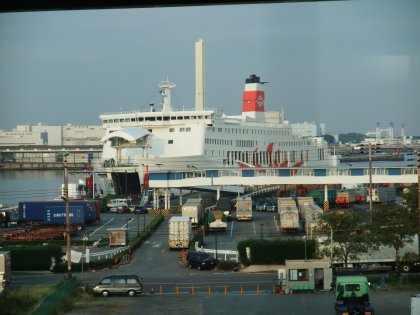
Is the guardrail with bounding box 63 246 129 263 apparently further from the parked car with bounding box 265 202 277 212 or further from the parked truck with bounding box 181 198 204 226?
the parked car with bounding box 265 202 277 212

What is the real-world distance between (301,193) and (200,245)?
6936 millimetres

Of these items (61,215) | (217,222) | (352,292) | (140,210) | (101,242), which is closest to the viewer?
(352,292)

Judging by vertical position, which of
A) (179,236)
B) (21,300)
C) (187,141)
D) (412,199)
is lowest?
(21,300)

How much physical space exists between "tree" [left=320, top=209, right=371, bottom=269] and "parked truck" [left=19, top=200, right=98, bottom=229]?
14.7 feet

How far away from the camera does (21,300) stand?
6.43 m

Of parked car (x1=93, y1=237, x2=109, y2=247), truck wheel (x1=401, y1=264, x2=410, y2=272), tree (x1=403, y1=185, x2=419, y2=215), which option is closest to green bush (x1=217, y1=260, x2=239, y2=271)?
truck wheel (x1=401, y1=264, x2=410, y2=272)

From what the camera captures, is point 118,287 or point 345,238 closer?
point 118,287

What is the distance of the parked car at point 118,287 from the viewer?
→ 291 inches

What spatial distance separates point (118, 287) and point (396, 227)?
121 inches

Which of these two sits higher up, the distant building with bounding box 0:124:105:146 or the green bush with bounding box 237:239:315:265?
the distant building with bounding box 0:124:105:146

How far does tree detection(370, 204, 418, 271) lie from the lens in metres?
8.62

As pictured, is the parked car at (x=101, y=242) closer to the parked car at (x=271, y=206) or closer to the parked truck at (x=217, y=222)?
the parked truck at (x=217, y=222)

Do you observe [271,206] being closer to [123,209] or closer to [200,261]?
[123,209]

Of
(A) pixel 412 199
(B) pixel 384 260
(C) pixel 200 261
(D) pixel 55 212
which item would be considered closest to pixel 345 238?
(B) pixel 384 260
